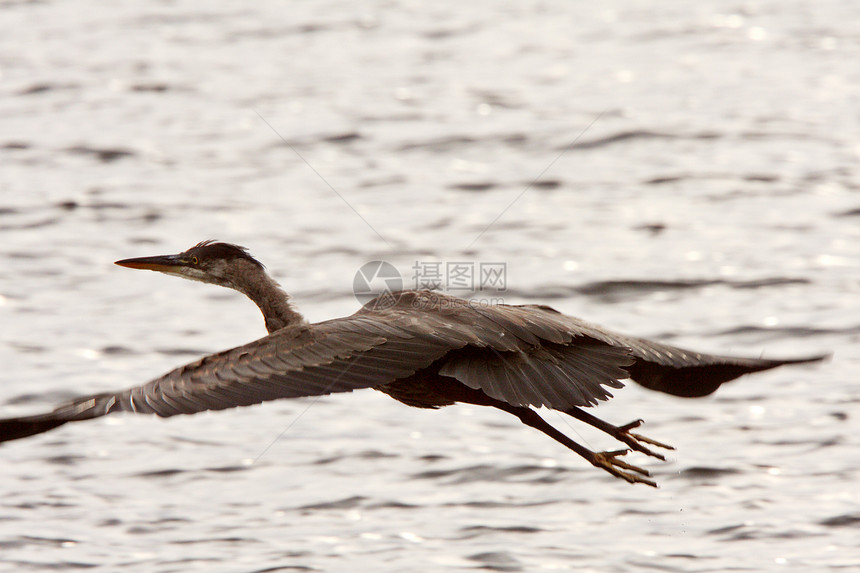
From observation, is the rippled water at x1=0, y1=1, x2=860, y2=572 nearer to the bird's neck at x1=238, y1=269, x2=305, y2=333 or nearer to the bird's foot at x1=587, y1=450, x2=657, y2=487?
the bird's foot at x1=587, y1=450, x2=657, y2=487

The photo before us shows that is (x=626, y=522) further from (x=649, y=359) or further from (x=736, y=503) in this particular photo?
(x=649, y=359)

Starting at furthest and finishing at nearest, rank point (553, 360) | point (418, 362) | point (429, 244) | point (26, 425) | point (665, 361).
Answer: point (429, 244) < point (665, 361) < point (553, 360) < point (418, 362) < point (26, 425)

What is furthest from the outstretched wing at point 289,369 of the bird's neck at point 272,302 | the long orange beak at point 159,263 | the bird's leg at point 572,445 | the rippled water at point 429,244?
the rippled water at point 429,244

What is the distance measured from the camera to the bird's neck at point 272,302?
295 inches

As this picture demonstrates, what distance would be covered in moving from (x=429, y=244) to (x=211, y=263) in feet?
20.8

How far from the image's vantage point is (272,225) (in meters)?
14.4

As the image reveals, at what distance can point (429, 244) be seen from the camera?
45.7 feet

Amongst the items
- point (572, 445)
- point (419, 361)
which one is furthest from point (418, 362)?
point (572, 445)

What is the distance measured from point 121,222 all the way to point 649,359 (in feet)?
29.5

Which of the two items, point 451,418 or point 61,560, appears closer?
point 61,560

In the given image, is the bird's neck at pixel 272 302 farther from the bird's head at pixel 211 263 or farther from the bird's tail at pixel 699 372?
the bird's tail at pixel 699 372

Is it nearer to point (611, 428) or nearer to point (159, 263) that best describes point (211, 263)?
point (159, 263)

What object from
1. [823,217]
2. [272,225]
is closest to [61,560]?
[272,225]

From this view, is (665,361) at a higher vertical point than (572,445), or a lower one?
higher
